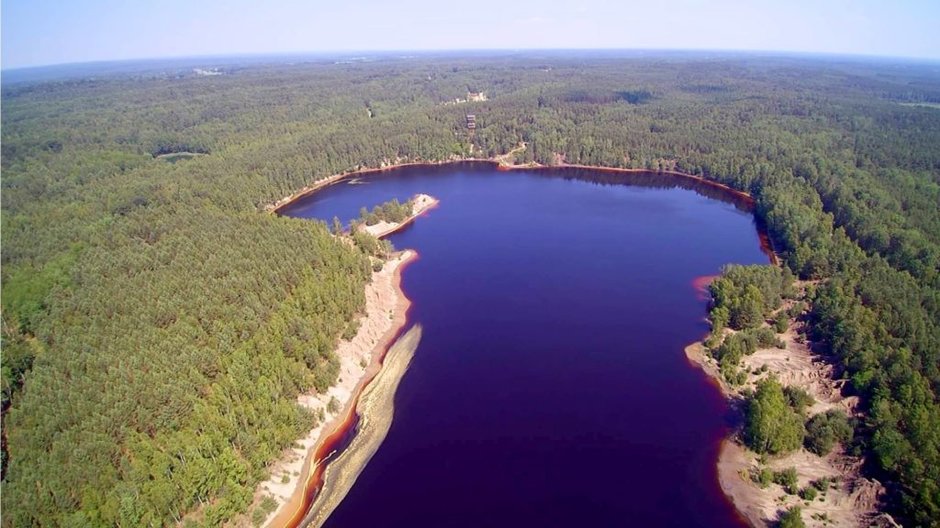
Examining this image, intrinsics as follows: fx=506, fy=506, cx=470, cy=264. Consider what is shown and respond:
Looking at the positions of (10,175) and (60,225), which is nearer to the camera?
(60,225)

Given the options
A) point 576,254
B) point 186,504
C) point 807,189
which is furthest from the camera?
point 807,189

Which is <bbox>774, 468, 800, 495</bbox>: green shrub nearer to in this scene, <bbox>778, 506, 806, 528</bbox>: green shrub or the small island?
Result: <bbox>778, 506, 806, 528</bbox>: green shrub

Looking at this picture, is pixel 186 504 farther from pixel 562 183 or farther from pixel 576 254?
pixel 562 183

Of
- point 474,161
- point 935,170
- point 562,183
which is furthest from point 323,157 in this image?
point 935,170

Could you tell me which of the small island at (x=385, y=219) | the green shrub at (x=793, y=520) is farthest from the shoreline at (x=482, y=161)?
the green shrub at (x=793, y=520)

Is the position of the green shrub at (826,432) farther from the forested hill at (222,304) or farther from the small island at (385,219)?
the small island at (385,219)

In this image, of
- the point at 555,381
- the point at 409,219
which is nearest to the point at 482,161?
the point at 409,219

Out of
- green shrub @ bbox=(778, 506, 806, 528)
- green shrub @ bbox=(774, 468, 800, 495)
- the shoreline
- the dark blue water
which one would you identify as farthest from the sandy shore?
the shoreline
